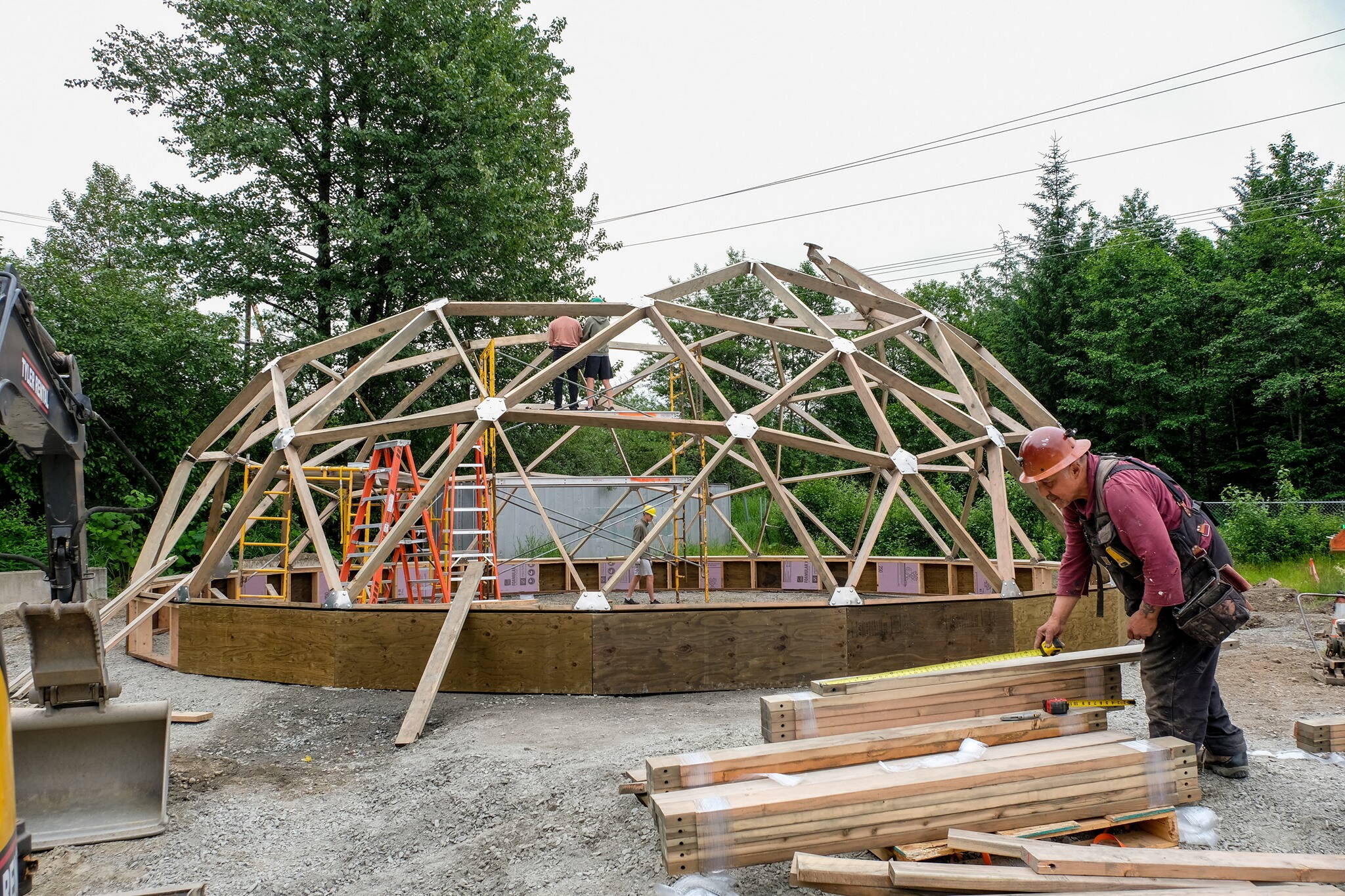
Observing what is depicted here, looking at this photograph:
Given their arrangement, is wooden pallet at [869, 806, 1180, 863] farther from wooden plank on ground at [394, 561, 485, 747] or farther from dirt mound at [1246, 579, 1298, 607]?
dirt mound at [1246, 579, 1298, 607]

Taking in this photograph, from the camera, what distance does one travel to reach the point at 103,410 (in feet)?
63.0

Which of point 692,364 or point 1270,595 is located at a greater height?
point 692,364

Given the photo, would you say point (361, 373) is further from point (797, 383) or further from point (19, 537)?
point (19, 537)

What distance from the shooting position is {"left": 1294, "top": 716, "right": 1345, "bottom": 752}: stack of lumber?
17.9 feet

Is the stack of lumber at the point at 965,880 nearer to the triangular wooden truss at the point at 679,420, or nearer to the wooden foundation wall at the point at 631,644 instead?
the wooden foundation wall at the point at 631,644

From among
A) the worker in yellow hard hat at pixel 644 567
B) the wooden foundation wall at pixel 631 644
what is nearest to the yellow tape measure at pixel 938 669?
the wooden foundation wall at pixel 631 644

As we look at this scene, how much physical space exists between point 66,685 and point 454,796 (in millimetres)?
2385

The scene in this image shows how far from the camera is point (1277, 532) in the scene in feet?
62.4

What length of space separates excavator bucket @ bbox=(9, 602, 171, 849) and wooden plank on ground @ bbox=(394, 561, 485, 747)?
1.79 m

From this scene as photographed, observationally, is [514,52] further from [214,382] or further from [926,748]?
[926,748]

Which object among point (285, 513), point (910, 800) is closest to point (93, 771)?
point (910, 800)

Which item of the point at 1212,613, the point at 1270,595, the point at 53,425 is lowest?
the point at 1270,595

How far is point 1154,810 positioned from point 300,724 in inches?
252

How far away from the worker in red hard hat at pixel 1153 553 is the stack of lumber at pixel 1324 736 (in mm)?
1477
